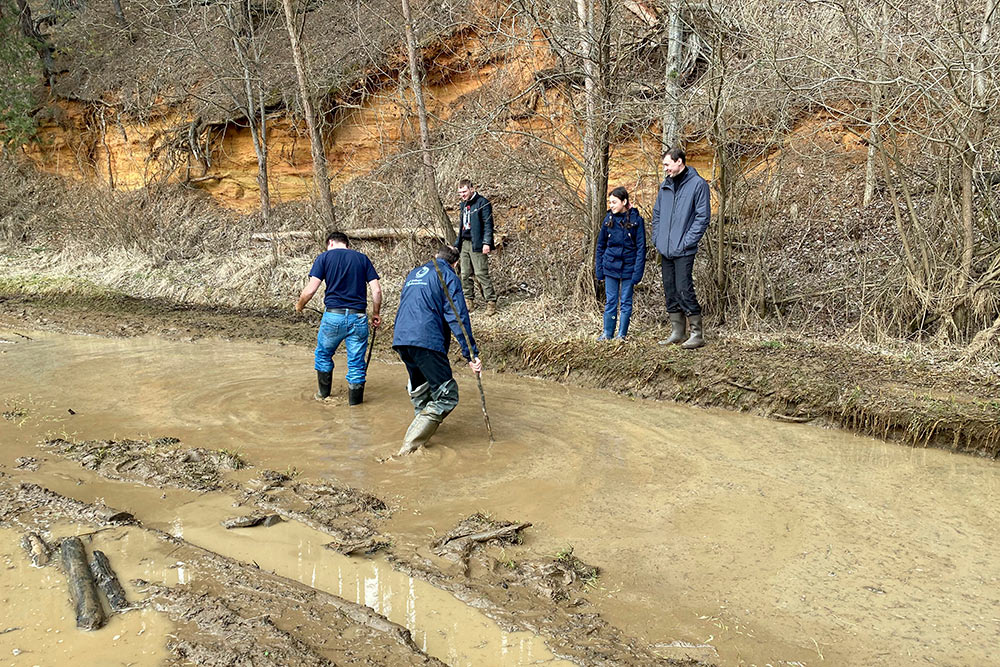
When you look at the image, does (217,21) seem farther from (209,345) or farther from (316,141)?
(209,345)

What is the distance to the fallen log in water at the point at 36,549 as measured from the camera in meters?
4.32

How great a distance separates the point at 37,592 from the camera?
4004 mm

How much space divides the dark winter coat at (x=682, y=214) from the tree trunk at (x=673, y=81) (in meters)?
1.22

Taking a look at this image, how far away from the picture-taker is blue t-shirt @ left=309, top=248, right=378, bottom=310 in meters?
7.34

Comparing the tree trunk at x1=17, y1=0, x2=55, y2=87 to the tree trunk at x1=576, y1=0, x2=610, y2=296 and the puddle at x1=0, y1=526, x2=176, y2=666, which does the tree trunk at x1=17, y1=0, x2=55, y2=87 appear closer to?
the tree trunk at x1=576, y1=0, x2=610, y2=296

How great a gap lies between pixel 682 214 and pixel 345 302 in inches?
145

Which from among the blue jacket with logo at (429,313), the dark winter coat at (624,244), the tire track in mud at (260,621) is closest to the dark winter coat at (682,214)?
the dark winter coat at (624,244)

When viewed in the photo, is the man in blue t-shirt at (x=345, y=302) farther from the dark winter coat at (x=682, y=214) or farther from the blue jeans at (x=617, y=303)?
the dark winter coat at (x=682, y=214)

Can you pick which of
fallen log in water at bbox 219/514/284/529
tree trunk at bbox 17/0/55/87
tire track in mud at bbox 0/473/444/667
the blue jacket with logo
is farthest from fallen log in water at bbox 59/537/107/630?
tree trunk at bbox 17/0/55/87

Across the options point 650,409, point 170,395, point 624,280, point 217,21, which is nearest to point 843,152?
point 624,280

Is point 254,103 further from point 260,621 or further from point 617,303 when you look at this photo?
point 260,621

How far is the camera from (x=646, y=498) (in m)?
5.37

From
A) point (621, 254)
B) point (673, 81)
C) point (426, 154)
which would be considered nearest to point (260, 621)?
point (621, 254)

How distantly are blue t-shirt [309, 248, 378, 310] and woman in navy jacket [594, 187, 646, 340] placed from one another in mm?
2832
